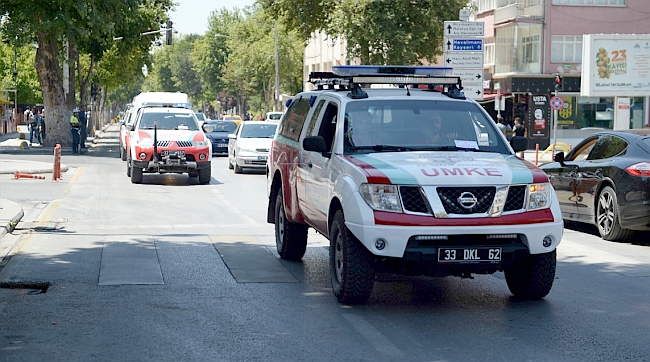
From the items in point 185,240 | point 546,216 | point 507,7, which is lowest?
point 185,240

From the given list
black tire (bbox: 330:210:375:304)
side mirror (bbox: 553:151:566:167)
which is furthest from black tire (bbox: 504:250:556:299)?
side mirror (bbox: 553:151:566:167)

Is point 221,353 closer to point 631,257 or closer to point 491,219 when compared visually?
point 491,219

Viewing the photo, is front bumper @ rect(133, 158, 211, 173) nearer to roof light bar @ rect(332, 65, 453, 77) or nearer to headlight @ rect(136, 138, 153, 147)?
headlight @ rect(136, 138, 153, 147)

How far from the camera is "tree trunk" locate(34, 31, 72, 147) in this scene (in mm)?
41875

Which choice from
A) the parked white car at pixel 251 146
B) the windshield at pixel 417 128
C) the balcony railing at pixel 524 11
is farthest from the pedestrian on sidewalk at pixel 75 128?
the windshield at pixel 417 128

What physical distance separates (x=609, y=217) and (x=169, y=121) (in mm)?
13666

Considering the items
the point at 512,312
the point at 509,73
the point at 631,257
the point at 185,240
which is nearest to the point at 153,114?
the point at 185,240

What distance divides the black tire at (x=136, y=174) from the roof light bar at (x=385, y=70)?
13.8 m

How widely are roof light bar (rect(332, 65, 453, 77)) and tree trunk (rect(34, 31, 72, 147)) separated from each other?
32.4 m

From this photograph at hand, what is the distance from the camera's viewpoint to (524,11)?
52.5 m

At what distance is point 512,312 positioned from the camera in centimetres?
825

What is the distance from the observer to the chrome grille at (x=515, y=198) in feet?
26.5

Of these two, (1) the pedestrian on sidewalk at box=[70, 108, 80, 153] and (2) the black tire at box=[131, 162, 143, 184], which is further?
(1) the pedestrian on sidewalk at box=[70, 108, 80, 153]

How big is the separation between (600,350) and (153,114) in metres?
19.1
